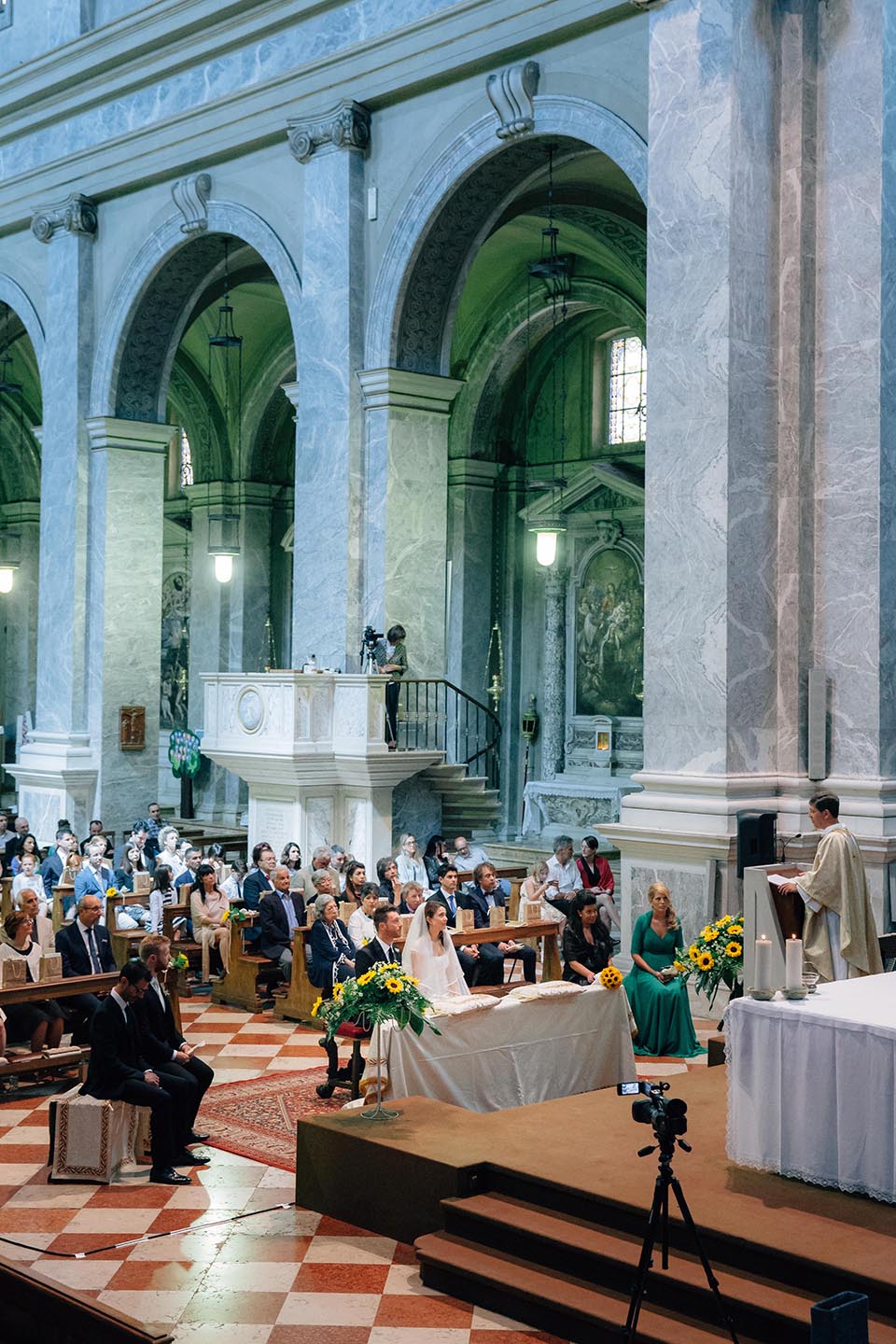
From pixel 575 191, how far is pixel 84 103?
610cm

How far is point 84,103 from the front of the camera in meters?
19.4

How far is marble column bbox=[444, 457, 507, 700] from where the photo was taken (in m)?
22.0

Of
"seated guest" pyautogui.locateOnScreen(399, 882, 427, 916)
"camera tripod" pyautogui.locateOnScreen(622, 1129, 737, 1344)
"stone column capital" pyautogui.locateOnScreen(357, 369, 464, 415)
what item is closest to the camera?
"camera tripod" pyautogui.locateOnScreen(622, 1129, 737, 1344)

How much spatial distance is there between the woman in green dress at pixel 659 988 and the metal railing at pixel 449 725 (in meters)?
5.69

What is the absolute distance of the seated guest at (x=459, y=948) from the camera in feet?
37.3

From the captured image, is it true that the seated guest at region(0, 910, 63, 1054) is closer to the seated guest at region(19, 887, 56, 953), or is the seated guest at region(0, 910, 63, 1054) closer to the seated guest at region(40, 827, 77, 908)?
the seated guest at region(19, 887, 56, 953)

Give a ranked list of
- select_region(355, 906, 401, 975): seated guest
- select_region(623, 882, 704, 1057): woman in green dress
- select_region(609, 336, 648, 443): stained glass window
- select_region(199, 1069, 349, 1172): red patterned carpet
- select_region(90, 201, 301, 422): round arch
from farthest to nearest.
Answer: select_region(609, 336, 648, 443): stained glass window → select_region(90, 201, 301, 422): round arch → select_region(623, 882, 704, 1057): woman in green dress → select_region(355, 906, 401, 975): seated guest → select_region(199, 1069, 349, 1172): red patterned carpet

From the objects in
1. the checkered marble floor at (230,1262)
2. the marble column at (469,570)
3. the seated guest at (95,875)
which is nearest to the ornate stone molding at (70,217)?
the marble column at (469,570)

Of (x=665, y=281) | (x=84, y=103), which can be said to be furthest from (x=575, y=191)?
(x=665, y=281)

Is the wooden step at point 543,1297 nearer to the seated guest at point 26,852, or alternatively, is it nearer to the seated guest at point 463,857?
the seated guest at point 463,857

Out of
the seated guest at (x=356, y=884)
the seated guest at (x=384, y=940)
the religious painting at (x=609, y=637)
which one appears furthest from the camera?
the religious painting at (x=609, y=637)

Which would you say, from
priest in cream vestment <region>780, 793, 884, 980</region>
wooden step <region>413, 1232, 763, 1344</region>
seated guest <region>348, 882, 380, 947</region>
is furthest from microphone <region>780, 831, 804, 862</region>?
wooden step <region>413, 1232, 763, 1344</region>

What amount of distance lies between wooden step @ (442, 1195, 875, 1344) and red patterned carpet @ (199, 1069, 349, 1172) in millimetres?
1602

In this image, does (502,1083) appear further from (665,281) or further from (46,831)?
(46,831)
